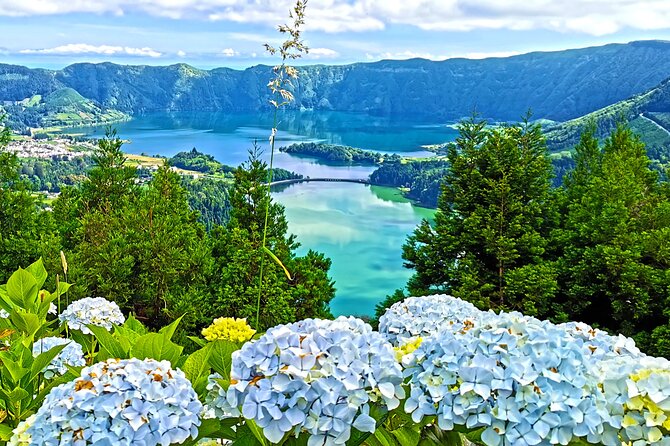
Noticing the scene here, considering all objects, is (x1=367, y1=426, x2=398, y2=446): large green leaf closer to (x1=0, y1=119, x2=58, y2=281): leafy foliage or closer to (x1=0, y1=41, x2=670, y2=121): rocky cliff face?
(x1=0, y1=119, x2=58, y2=281): leafy foliage

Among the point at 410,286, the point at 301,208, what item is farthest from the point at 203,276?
the point at 301,208

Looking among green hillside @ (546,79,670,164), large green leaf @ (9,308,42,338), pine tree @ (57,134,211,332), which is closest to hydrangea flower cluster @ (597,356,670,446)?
large green leaf @ (9,308,42,338)

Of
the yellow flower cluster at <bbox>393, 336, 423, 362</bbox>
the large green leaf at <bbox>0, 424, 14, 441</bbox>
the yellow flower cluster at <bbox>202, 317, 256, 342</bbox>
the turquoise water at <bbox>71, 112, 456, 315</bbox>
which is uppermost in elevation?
the yellow flower cluster at <bbox>393, 336, 423, 362</bbox>

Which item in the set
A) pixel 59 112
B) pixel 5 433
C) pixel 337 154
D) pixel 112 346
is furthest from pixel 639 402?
pixel 59 112

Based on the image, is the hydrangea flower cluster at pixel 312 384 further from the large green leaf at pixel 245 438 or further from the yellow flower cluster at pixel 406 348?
the yellow flower cluster at pixel 406 348

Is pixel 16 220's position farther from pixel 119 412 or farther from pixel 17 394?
pixel 119 412

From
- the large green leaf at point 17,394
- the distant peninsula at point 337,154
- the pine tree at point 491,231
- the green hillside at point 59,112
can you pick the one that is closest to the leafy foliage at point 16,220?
the pine tree at point 491,231
